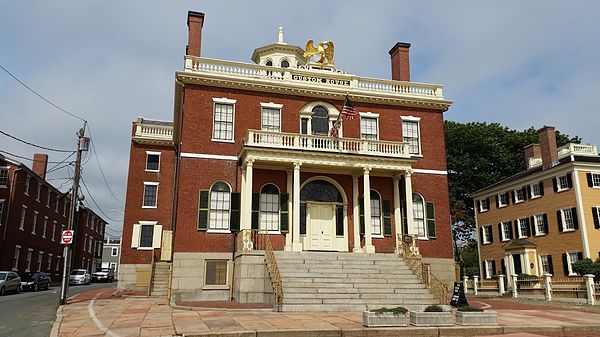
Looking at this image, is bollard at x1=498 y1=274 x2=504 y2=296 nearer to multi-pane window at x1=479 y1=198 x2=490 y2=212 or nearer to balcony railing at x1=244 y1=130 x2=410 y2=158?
multi-pane window at x1=479 y1=198 x2=490 y2=212

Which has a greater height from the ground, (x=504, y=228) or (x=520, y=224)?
(x=520, y=224)

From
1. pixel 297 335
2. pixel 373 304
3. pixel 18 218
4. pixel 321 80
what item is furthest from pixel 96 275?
pixel 297 335

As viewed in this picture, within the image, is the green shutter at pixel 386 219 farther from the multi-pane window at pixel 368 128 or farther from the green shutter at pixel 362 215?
the multi-pane window at pixel 368 128

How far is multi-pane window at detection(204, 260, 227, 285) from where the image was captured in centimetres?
2025

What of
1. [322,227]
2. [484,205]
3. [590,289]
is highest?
[484,205]

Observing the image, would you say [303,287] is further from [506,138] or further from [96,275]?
[96,275]

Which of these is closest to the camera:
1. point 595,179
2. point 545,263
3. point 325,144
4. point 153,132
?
point 325,144

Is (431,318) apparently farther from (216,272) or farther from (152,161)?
(152,161)

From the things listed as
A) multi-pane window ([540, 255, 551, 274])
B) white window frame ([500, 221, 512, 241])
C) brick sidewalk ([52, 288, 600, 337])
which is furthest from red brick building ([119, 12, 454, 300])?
white window frame ([500, 221, 512, 241])

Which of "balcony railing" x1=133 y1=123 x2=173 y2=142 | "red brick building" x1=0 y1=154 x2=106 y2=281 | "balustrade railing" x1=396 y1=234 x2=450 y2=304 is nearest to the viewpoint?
"balustrade railing" x1=396 y1=234 x2=450 y2=304

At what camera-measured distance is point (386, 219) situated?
22.9 meters

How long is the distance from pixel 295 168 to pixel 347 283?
18.9 ft

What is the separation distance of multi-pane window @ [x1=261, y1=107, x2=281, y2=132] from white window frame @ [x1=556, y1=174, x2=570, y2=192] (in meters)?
20.8

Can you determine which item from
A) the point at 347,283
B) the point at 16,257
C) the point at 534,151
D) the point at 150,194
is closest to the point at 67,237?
the point at 347,283
